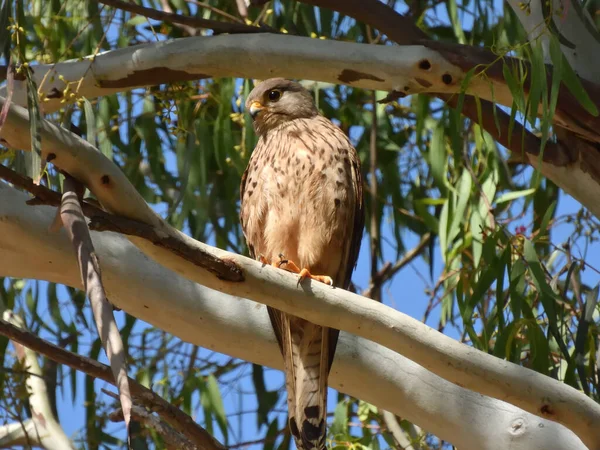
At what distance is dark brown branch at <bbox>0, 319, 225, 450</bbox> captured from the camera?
2.53m

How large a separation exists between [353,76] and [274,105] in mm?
817

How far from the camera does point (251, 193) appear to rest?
337 centimetres

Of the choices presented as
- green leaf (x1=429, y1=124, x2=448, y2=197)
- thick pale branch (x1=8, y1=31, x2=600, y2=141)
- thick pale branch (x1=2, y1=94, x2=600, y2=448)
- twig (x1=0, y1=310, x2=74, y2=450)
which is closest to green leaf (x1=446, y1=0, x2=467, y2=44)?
green leaf (x1=429, y1=124, x2=448, y2=197)

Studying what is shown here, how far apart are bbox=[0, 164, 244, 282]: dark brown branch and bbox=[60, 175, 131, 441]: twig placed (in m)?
0.12

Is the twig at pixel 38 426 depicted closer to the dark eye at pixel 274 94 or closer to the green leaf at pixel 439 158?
the dark eye at pixel 274 94

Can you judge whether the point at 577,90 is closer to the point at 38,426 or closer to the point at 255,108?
the point at 255,108

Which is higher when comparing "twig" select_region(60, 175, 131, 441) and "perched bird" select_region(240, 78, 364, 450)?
"perched bird" select_region(240, 78, 364, 450)

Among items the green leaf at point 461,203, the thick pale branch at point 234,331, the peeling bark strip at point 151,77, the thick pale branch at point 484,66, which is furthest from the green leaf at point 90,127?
the green leaf at point 461,203

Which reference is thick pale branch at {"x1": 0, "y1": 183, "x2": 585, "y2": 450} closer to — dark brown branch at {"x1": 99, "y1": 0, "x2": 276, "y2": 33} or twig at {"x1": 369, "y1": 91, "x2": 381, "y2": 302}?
dark brown branch at {"x1": 99, "y1": 0, "x2": 276, "y2": 33}

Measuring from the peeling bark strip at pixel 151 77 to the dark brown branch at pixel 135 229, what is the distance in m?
1.06

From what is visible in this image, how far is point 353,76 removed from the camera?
293cm

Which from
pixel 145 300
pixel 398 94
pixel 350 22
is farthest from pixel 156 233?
pixel 350 22

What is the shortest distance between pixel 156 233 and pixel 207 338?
770 millimetres

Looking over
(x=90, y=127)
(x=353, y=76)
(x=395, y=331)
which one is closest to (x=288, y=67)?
(x=353, y=76)
